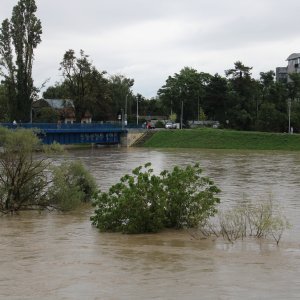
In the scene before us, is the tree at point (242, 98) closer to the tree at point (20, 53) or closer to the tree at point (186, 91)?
the tree at point (186, 91)

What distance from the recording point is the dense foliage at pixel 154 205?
14219 mm

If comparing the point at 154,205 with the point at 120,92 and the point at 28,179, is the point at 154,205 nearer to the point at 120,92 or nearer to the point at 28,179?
the point at 28,179

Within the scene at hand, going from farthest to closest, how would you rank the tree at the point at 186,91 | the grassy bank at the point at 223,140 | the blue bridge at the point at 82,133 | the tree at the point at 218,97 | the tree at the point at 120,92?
the tree at the point at 120,92, the tree at the point at 186,91, the tree at the point at 218,97, the grassy bank at the point at 223,140, the blue bridge at the point at 82,133

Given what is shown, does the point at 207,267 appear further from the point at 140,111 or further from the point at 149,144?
the point at 140,111

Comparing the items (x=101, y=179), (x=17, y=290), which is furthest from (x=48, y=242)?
(x=101, y=179)

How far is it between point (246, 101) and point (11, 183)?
80844 millimetres

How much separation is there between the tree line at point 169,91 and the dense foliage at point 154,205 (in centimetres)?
5954

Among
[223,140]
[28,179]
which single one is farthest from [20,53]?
[28,179]

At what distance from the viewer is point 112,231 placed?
14688 millimetres

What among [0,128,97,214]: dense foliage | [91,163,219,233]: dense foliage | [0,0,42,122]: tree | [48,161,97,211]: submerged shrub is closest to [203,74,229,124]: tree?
[0,0,42,122]: tree

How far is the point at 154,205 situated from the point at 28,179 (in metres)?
6.36

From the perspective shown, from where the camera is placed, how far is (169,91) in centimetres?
11631

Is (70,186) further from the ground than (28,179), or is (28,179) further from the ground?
(28,179)

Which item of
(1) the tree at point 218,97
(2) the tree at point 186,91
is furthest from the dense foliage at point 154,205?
(2) the tree at point 186,91
